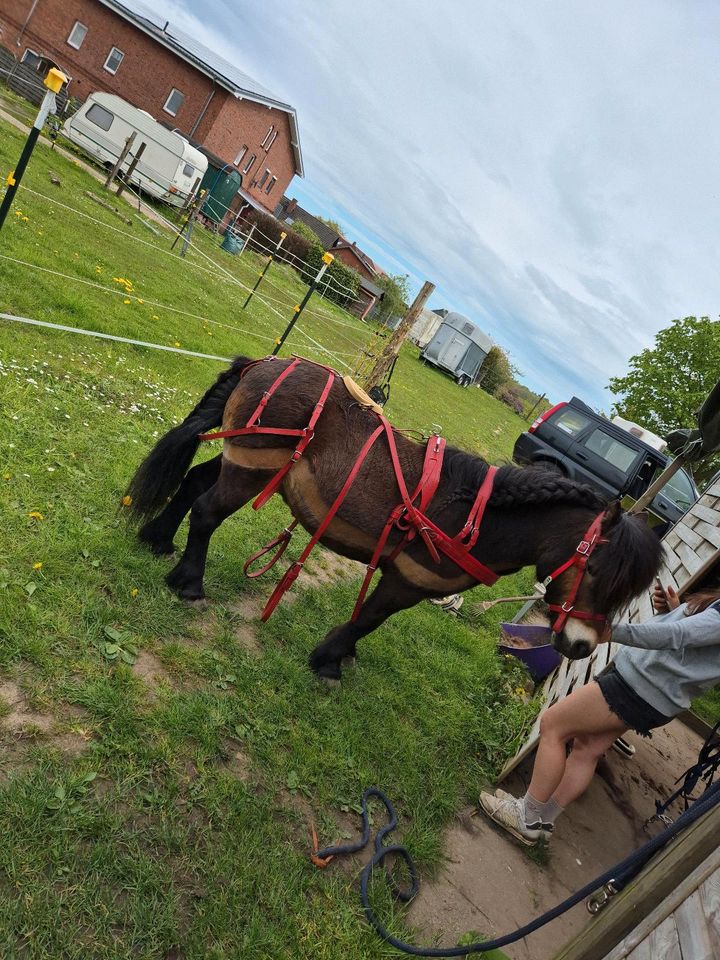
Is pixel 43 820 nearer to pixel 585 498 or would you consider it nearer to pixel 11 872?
pixel 11 872

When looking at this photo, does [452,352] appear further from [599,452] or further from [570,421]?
[599,452]

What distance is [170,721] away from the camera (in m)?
2.85

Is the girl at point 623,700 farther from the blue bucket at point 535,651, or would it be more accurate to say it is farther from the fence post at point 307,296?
the fence post at point 307,296

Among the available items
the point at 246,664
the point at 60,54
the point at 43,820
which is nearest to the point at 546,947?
the point at 246,664

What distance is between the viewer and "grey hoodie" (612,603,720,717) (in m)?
2.62

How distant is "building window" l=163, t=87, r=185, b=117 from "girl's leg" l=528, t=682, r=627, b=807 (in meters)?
35.4

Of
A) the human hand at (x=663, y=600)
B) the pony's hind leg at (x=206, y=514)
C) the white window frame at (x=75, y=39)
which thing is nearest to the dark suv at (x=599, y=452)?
the human hand at (x=663, y=600)

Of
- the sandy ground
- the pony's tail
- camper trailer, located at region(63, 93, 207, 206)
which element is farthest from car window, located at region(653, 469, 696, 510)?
camper trailer, located at region(63, 93, 207, 206)

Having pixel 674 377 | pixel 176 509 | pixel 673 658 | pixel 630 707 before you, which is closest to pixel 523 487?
pixel 673 658

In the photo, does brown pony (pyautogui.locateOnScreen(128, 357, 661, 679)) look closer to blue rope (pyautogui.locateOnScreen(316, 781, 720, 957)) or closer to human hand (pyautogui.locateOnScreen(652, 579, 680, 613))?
human hand (pyautogui.locateOnScreen(652, 579, 680, 613))

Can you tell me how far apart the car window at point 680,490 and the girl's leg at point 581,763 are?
10.4 meters

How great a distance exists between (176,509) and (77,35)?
118 ft

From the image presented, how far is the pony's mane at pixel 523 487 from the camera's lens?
326 cm

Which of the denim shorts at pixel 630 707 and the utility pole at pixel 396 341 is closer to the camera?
the denim shorts at pixel 630 707
